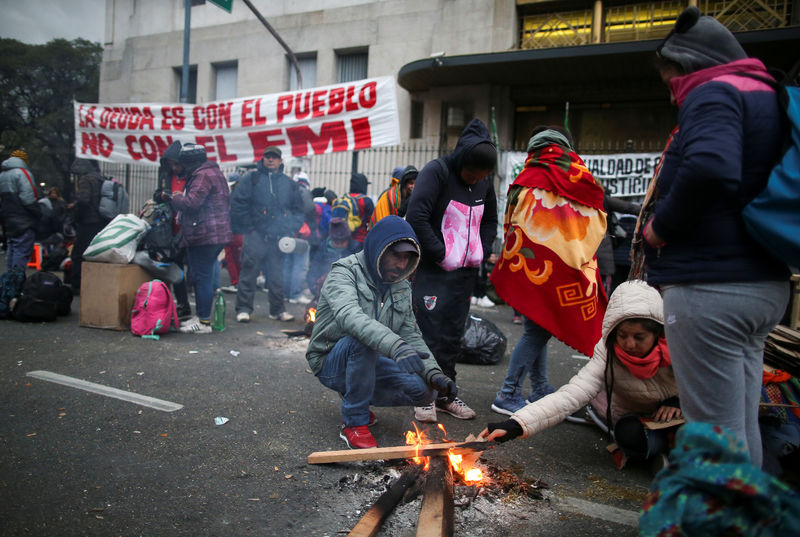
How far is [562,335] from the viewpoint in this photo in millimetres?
3680

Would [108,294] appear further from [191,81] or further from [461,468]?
[191,81]

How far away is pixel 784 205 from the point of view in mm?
1720

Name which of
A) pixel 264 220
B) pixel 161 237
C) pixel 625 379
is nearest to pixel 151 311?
pixel 161 237

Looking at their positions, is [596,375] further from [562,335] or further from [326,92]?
[326,92]

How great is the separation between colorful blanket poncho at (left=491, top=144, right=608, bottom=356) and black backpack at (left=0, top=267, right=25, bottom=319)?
226 inches

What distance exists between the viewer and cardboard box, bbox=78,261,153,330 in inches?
224

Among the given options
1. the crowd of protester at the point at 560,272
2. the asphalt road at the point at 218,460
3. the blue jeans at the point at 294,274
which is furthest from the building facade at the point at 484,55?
the asphalt road at the point at 218,460

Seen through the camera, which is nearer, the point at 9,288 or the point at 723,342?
the point at 723,342

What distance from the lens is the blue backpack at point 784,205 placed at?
5.60 ft

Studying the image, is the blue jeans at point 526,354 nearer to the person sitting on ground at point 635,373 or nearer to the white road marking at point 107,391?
the person sitting on ground at point 635,373

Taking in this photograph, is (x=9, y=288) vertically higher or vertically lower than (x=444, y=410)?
higher

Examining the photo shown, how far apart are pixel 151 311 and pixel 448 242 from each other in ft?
11.9

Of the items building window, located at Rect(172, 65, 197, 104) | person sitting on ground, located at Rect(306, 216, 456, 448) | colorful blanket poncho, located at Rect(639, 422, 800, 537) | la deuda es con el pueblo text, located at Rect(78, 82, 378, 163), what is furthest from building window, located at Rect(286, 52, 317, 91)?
colorful blanket poncho, located at Rect(639, 422, 800, 537)

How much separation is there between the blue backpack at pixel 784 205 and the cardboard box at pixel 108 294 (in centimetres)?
574
